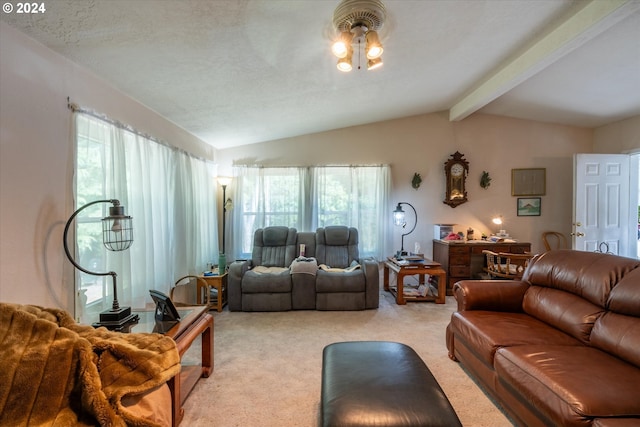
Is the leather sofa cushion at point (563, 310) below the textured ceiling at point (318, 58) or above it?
below

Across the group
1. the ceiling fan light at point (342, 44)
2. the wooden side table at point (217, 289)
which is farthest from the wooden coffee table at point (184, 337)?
the ceiling fan light at point (342, 44)

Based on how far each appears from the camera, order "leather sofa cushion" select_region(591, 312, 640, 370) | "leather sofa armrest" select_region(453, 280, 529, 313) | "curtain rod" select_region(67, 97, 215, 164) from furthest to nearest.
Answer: "leather sofa armrest" select_region(453, 280, 529, 313) < "curtain rod" select_region(67, 97, 215, 164) < "leather sofa cushion" select_region(591, 312, 640, 370)

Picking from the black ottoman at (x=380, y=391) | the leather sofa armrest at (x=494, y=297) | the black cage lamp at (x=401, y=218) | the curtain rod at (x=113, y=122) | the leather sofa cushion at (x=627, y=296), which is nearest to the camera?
the black ottoman at (x=380, y=391)

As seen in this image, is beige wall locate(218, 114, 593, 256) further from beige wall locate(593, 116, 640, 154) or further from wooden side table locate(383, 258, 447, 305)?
wooden side table locate(383, 258, 447, 305)

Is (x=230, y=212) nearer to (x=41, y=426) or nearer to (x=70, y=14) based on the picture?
(x=70, y=14)

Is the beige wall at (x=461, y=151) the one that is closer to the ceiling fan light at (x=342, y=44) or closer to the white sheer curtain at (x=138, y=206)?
the white sheer curtain at (x=138, y=206)

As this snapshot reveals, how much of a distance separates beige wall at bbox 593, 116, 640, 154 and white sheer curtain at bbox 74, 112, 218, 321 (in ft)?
20.2

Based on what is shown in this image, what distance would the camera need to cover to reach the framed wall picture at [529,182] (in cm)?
442

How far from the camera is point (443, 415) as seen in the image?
1.11m

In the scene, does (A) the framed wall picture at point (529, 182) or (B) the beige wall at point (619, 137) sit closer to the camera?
(B) the beige wall at point (619, 137)

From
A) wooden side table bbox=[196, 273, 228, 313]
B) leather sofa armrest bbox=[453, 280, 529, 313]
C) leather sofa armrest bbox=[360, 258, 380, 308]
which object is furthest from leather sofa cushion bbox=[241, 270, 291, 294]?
leather sofa armrest bbox=[453, 280, 529, 313]

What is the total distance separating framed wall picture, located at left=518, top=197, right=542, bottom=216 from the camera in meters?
4.45

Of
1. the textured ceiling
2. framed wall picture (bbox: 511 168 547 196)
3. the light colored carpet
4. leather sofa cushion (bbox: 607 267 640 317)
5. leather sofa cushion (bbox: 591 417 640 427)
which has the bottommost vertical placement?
the light colored carpet

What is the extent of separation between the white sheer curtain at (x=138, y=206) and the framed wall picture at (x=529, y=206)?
5.05m
